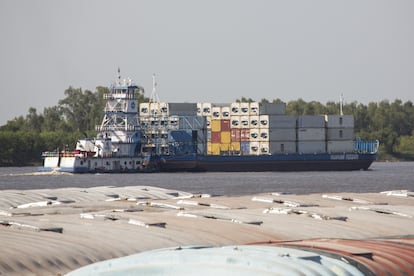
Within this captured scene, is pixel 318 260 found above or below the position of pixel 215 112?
below

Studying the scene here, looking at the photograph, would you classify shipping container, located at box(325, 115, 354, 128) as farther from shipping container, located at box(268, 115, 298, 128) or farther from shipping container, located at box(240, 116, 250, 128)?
shipping container, located at box(240, 116, 250, 128)

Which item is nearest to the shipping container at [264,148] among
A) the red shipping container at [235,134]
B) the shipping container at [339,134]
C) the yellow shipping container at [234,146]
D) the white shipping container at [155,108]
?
the yellow shipping container at [234,146]

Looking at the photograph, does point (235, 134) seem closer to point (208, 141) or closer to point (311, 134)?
point (208, 141)

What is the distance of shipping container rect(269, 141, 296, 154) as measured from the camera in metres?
167

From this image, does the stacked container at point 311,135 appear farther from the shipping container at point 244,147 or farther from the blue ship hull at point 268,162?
the shipping container at point 244,147

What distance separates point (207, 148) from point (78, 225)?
13623 centimetres

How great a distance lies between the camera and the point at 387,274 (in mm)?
17844

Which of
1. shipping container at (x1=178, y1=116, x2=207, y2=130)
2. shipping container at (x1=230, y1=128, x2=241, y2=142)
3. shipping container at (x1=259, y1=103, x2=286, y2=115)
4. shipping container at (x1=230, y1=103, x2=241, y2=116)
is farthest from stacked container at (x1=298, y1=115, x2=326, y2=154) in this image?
shipping container at (x1=178, y1=116, x2=207, y2=130)

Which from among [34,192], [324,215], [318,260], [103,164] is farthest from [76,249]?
[103,164]

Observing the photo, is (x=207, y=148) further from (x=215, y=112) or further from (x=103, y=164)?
(x=103, y=164)

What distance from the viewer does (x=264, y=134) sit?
548 feet

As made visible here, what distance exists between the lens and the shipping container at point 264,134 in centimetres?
16688

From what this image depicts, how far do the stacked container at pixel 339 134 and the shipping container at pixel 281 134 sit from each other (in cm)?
668

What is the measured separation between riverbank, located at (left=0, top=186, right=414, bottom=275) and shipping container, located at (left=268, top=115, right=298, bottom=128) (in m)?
124
